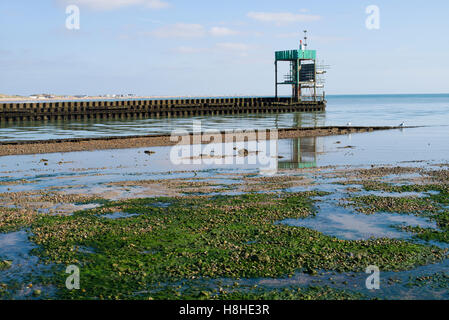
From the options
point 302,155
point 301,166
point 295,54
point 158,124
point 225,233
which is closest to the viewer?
point 225,233

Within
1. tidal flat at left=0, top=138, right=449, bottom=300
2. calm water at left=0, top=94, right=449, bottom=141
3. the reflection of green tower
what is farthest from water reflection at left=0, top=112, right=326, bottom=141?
tidal flat at left=0, top=138, right=449, bottom=300

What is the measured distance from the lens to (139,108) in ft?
277

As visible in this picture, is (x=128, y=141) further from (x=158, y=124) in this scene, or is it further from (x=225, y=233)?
(x=225, y=233)

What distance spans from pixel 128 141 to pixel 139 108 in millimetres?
49206

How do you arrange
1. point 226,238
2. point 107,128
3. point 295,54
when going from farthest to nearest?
1. point 295,54
2. point 107,128
3. point 226,238

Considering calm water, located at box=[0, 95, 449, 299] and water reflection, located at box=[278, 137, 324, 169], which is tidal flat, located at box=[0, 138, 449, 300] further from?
water reflection, located at box=[278, 137, 324, 169]

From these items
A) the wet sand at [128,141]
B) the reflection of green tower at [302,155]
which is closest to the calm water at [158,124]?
the wet sand at [128,141]

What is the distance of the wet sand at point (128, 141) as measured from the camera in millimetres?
32000

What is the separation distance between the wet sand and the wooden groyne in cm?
4089

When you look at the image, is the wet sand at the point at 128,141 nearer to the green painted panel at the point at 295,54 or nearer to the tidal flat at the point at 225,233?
the tidal flat at the point at 225,233

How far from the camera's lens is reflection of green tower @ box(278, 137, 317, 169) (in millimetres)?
24312

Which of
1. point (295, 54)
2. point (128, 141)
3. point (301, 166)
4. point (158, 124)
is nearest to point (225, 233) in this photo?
point (301, 166)

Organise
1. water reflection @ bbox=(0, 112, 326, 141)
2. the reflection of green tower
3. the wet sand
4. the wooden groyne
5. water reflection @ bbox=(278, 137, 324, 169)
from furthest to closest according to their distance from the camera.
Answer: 1. the wooden groyne
2. water reflection @ bbox=(0, 112, 326, 141)
3. the wet sand
4. water reflection @ bbox=(278, 137, 324, 169)
5. the reflection of green tower
